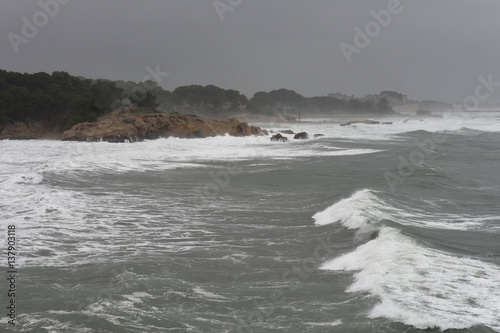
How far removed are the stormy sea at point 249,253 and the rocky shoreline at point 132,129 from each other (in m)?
18.9

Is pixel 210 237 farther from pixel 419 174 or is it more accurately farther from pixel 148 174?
pixel 419 174

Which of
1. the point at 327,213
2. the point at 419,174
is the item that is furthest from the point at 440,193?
the point at 327,213

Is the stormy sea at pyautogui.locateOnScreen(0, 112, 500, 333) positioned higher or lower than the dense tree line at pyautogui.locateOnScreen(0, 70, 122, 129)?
lower

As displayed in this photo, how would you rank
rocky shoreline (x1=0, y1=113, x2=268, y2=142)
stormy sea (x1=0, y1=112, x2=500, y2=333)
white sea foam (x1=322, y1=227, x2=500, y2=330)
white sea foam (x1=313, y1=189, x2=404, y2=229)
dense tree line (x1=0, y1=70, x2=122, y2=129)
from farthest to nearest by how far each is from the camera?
dense tree line (x1=0, y1=70, x2=122, y2=129) < rocky shoreline (x1=0, y1=113, x2=268, y2=142) < white sea foam (x1=313, y1=189, x2=404, y2=229) < stormy sea (x1=0, y1=112, x2=500, y2=333) < white sea foam (x1=322, y1=227, x2=500, y2=330)

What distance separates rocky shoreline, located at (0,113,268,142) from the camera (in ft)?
124

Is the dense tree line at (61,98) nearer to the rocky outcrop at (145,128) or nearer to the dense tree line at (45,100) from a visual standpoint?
the dense tree line at (45,100)

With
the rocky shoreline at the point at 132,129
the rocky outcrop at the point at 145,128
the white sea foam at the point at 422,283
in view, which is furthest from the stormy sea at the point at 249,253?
the rocky shoreline at the point at 132,129

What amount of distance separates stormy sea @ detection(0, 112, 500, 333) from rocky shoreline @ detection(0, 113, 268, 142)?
744 inches

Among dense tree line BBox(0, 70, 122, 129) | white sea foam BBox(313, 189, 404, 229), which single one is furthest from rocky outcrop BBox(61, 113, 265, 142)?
white sea foam BBox(313, 189, 404, 229)

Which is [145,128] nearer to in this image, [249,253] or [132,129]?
[132,129]

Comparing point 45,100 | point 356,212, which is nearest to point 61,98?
point 45,100

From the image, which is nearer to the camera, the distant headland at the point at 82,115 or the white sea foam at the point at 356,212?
the white sea foam at the point at 356,212

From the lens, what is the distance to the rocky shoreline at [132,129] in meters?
37.9

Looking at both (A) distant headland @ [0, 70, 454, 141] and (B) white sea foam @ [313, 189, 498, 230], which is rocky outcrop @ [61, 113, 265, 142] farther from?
(B) white sea foam @ [313, 189, 498, 230]
